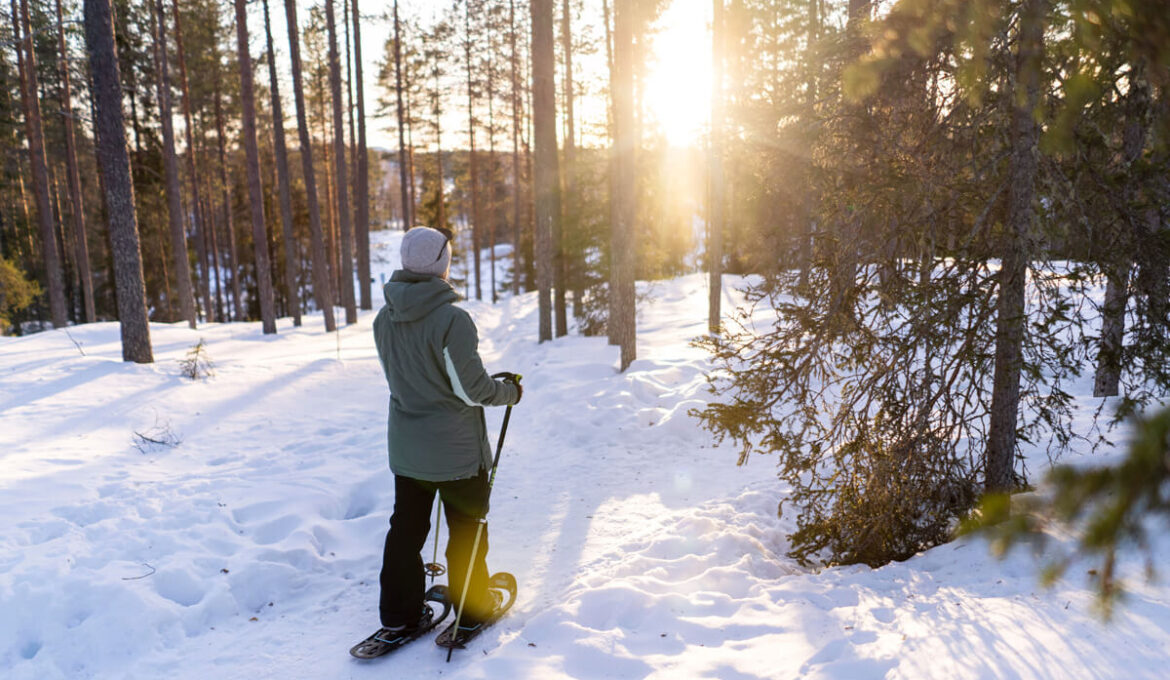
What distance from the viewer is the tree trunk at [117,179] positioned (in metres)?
9.63

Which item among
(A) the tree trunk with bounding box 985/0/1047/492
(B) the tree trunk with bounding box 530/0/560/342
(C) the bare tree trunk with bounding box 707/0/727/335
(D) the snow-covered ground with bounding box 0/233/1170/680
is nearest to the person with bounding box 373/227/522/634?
(D) the snow-covered ground with bounding box 0/233/1170/680

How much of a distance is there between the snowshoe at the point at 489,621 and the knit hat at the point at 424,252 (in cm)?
205

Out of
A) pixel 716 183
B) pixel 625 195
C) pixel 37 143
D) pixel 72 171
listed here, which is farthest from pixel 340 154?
pixel 625 195

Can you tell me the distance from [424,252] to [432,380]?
29.7 inches

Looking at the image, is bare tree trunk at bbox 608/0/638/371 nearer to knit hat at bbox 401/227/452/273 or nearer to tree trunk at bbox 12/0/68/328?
knit hat at bbox 401/227/452/273

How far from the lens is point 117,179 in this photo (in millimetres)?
9859

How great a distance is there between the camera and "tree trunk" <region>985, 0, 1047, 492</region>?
12.1 feet

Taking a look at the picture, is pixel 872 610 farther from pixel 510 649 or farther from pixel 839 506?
pixel 510 649

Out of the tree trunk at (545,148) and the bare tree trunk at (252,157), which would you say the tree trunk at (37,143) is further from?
the tree trunk at (545,148)

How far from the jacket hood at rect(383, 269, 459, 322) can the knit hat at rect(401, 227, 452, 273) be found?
9 cm

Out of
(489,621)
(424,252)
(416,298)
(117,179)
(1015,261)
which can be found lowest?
(489,621)

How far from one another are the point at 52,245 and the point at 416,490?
23736mm

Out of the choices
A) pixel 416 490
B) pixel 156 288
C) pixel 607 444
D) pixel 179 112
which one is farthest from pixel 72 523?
pixel 156 288

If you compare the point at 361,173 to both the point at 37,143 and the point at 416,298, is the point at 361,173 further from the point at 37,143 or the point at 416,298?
the point at 416,298
